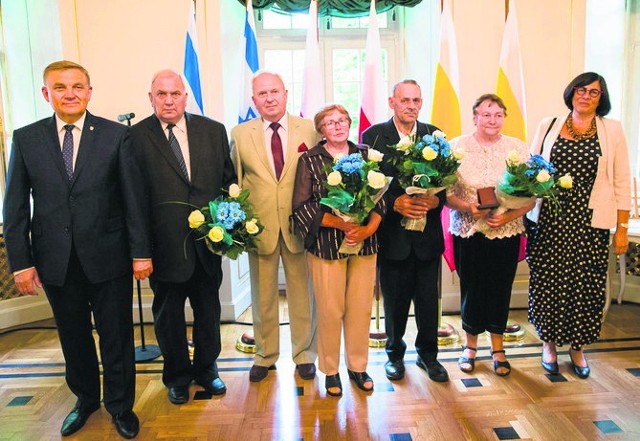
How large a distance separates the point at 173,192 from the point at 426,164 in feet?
4.19

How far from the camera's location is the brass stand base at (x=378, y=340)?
11.8 feet

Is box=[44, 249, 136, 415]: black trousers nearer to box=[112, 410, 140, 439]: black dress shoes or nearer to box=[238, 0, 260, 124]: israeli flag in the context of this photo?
box=[112, 410, 140, 439]: black dress shoes

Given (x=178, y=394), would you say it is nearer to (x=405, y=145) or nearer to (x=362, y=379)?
(x=362, y=379)

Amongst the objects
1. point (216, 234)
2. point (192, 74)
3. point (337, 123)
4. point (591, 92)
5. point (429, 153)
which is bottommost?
point (216, 234)

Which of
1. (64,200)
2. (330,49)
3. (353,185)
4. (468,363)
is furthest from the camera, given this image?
(330,49)

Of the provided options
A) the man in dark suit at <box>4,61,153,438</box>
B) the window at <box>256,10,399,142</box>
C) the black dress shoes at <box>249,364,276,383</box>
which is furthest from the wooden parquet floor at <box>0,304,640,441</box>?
the window at <box>256,10,399,142</box>

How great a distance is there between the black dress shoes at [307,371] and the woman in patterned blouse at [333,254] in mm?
212

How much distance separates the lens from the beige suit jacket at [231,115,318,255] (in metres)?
2.83

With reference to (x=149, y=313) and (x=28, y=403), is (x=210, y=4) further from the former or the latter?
(x=28, y=403)

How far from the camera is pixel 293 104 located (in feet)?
16.2

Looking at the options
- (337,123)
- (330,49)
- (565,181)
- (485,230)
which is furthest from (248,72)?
(565,181)

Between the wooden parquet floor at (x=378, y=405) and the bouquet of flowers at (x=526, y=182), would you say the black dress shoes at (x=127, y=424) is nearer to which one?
the wooden parquet floor at (x=378, y=405)

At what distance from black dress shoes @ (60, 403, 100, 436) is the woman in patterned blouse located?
48.6 inches

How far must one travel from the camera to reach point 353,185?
95.8 inches
